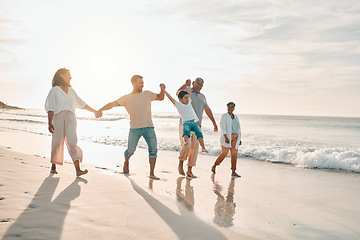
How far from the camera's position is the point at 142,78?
6.22 metres

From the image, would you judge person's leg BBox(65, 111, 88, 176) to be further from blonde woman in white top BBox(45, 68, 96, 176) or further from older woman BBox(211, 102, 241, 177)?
older woman BBox(211, 102, 241, 177)

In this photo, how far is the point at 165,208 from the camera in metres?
3.92

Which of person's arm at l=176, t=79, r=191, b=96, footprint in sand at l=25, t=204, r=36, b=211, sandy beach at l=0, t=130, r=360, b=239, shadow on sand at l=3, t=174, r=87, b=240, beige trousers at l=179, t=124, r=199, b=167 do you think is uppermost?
person's arm at l=176, t=79, r=191, b=96

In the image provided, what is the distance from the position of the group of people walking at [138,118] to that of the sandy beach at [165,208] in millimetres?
532

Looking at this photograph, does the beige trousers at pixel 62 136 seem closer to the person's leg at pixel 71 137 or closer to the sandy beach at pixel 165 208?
the person's leg at pixel 71 137

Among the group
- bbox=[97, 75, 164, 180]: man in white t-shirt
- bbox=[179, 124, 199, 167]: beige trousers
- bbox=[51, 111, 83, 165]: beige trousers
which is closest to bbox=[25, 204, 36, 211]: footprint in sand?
bbox=[51, 111, 83, 165]: beige trousers

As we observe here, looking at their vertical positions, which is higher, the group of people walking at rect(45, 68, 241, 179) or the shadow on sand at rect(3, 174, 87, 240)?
the group of people walking at rect(45, 68, 241, 179)

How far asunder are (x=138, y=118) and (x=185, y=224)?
126 inches

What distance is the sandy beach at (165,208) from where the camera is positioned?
2.94 metres

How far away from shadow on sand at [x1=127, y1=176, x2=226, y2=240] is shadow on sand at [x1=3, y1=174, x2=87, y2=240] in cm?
112

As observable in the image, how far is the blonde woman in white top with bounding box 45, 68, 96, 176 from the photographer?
5445 millimetres

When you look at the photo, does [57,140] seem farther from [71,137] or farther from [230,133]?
[230,133]

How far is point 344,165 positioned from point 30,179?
9252mm

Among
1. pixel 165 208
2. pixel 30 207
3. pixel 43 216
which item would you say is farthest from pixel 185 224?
pixel 30 207
